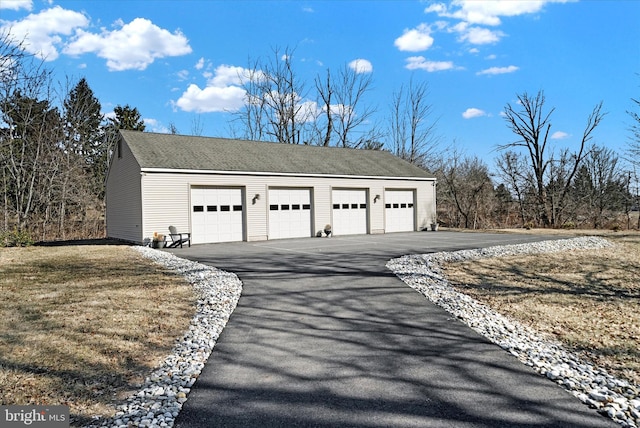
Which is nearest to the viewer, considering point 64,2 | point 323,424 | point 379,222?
point 323,424

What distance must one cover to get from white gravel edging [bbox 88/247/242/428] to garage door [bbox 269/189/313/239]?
10281 millimetres

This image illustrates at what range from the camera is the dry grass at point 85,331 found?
3.43m

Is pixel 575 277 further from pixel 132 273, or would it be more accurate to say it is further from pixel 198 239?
pixel 198 239

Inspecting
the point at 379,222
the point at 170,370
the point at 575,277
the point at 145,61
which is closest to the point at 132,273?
the point at 170,370

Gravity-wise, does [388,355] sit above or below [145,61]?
below

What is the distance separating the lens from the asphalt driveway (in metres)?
2.99

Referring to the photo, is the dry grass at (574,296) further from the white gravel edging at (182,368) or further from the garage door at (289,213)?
the garage door at (289,213)

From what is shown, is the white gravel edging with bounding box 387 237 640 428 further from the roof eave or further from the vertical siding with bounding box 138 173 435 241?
the roof eave

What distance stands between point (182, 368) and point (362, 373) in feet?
5.67

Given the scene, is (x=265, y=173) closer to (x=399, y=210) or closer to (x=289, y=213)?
(x=289, y=213)

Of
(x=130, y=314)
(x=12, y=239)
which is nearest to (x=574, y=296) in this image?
(x=130, y=314)

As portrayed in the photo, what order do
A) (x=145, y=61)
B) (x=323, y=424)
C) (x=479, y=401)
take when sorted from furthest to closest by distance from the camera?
(x=145, y=61), (x=479, y=401), (x=323, y=424)

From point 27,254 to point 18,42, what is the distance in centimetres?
720

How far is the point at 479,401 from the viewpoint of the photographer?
3.23 metres
